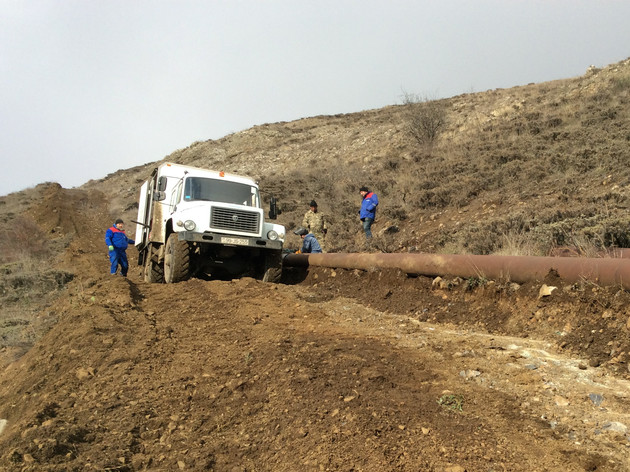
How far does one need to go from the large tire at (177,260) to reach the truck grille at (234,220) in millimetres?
675

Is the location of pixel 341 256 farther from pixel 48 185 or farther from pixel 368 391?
pixel 48 185

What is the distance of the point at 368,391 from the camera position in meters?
3.38

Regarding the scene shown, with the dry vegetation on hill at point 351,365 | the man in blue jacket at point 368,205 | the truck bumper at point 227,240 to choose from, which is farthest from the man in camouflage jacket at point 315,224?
the truck bumper at point 227,240

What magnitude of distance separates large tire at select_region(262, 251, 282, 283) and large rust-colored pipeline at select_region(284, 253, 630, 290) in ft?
4.34

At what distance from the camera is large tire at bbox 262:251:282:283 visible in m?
9.24

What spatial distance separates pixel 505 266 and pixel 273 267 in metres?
4.82

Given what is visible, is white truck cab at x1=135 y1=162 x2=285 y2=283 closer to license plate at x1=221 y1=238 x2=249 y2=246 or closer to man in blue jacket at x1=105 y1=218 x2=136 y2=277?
license plate at x1=221 y1=238 x2=249 y2=246

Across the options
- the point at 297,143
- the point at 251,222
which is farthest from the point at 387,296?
the point at 297,143

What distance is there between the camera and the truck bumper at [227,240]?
8438 mm

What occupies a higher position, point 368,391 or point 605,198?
point 605,198

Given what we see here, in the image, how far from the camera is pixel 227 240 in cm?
872

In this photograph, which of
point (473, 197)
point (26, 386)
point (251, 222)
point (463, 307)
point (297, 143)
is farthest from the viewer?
point (297, 143)

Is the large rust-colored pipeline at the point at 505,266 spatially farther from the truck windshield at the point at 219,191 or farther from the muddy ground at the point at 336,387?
the truck windshield at the point at 219,191

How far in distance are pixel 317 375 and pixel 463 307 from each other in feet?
9.58
